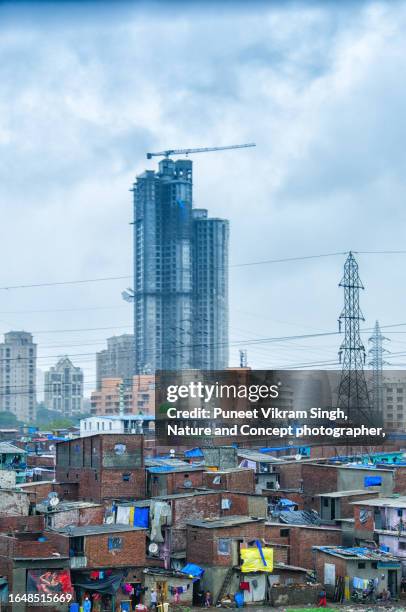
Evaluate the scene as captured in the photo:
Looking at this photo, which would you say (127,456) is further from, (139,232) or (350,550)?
(139,232)

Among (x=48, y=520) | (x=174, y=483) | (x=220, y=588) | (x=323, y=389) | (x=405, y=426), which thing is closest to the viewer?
(x=220, y=588)

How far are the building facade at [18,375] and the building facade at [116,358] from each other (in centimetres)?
651

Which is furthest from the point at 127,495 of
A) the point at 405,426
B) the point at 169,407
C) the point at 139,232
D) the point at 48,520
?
the point at 139,232

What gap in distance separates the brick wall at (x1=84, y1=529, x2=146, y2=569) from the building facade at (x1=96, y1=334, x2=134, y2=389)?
7860 centimetres

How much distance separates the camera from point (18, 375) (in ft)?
317

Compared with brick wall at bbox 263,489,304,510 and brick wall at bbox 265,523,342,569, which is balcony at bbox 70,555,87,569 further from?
brick wall at bbox 263,489,304,510

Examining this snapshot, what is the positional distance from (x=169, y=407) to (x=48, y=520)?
16.7m

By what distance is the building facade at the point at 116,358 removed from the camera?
313ft

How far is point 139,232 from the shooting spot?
86875 millimetres

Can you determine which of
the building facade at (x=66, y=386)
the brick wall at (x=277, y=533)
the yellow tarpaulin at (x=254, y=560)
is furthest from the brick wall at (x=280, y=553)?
the building facade at (x=66, y=386)

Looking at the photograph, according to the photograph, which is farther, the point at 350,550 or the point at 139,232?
the point at 139,232

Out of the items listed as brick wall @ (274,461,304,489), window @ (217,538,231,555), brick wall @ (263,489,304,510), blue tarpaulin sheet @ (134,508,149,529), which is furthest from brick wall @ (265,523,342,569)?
brick wall @ (274,461,304,489)

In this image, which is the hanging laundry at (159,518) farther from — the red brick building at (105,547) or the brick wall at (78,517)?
the red brick building at (105,547)

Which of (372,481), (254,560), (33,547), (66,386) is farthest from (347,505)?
(66,386)
